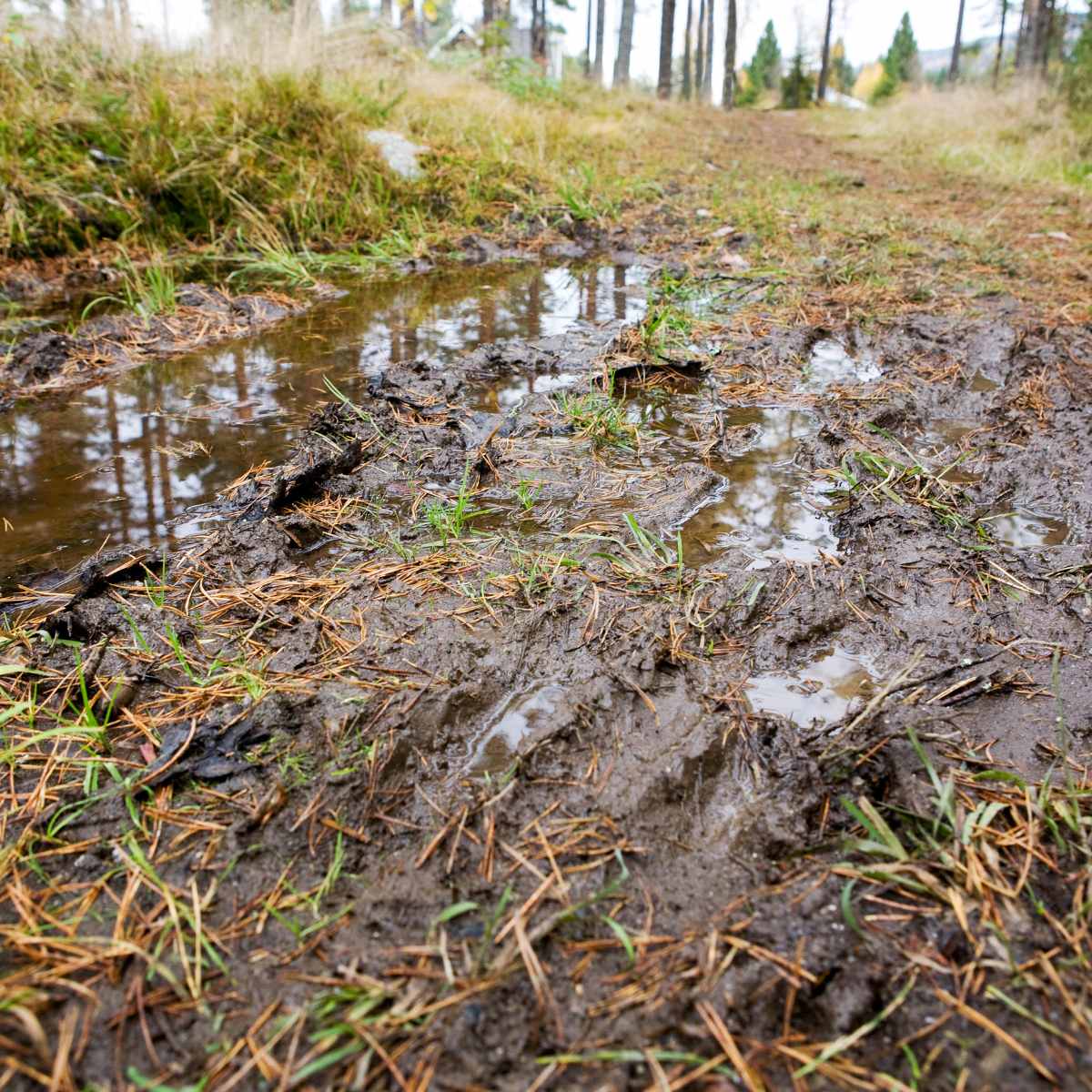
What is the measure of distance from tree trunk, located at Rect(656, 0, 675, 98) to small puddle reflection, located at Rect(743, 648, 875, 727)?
21384 millimetres

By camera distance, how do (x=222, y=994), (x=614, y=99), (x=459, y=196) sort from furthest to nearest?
(x=614, y=99)
(x=459, y=196)
(x=222, y=994)

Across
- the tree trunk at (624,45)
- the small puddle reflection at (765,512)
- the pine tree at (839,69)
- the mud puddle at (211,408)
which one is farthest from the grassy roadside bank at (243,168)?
the pine tree at (839,69)

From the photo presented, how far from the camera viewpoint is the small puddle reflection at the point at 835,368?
3365 millimetres

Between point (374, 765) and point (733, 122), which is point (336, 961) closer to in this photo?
point (374, 765)

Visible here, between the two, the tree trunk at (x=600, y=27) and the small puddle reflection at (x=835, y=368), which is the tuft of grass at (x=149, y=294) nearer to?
the small puddle reflection at (x=835, y=368)

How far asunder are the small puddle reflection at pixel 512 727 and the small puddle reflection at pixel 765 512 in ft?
2.30

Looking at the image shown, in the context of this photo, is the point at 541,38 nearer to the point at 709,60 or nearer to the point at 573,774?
the point at 709,60

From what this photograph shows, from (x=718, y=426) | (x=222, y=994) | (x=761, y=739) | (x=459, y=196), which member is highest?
(x=459, y=196)

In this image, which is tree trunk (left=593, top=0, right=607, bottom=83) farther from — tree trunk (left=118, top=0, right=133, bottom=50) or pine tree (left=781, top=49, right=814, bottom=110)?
tree trunk (left=118, top=0, right=133, bottom=50)

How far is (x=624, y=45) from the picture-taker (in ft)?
62.6

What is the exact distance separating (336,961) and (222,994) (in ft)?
0.52

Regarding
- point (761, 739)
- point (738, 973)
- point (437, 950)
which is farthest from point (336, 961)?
point (761, 739)

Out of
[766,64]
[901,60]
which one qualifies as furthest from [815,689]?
[901,60]

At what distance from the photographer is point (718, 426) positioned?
2918 mm
